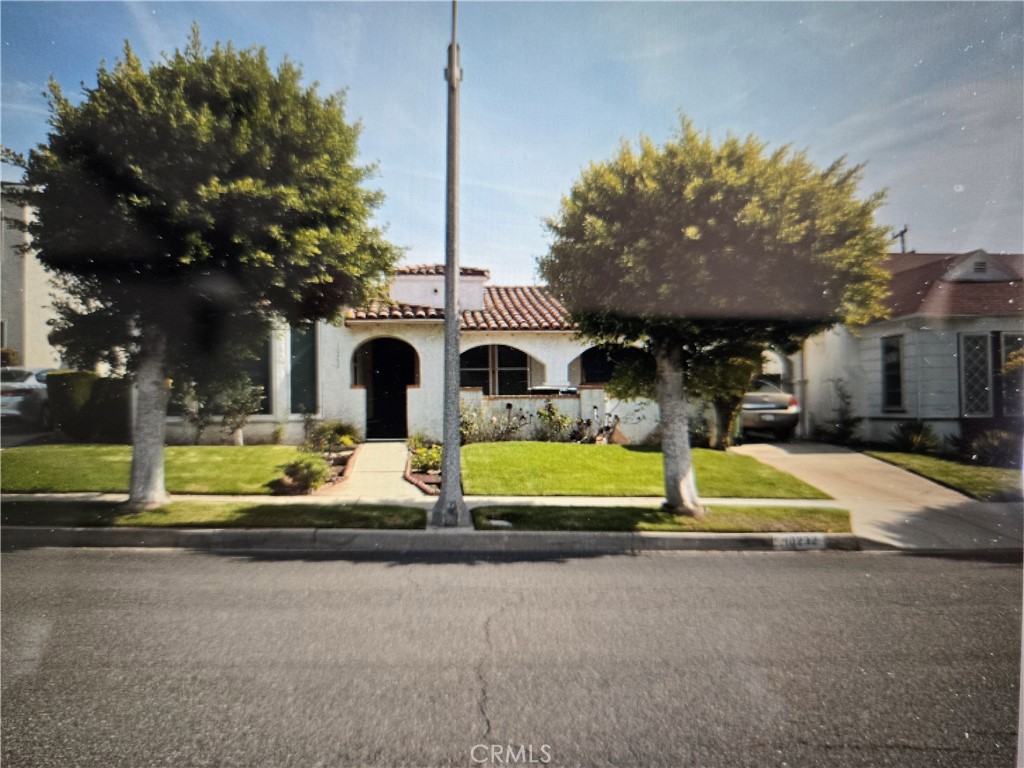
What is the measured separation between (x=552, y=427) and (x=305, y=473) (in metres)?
4.28

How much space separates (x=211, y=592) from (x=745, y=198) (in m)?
6.23

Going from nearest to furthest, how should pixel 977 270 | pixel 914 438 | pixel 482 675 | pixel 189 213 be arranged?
pixel 482 675 < pixel 977 270 < pixel 914 438 < pixel 189 213

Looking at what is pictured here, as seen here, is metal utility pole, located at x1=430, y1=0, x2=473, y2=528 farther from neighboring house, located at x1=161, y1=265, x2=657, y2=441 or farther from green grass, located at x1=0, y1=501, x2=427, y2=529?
neighboring house, located at x1=161, y1=265, x2=657, y2=441

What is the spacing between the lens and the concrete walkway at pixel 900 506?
4953 mm

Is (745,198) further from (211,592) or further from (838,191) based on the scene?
(211,592)

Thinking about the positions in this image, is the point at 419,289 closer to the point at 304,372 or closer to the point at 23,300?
the point at 304,372

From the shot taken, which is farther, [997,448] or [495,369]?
[495,369]

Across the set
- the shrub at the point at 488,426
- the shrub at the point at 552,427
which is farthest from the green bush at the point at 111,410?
the shrub at the point at 552,427

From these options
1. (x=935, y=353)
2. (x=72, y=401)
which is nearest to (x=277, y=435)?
(x=72, y=401)

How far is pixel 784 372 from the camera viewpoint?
6.50 m

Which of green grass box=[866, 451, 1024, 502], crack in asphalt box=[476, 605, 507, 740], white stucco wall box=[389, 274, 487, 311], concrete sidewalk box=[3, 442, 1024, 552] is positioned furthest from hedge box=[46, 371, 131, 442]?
green grass box=[866, 451, 1024, 502]

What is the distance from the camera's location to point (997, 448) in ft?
11.0

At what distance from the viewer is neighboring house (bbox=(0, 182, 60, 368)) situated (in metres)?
4.75

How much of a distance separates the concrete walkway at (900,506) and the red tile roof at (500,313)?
14.8 feet
